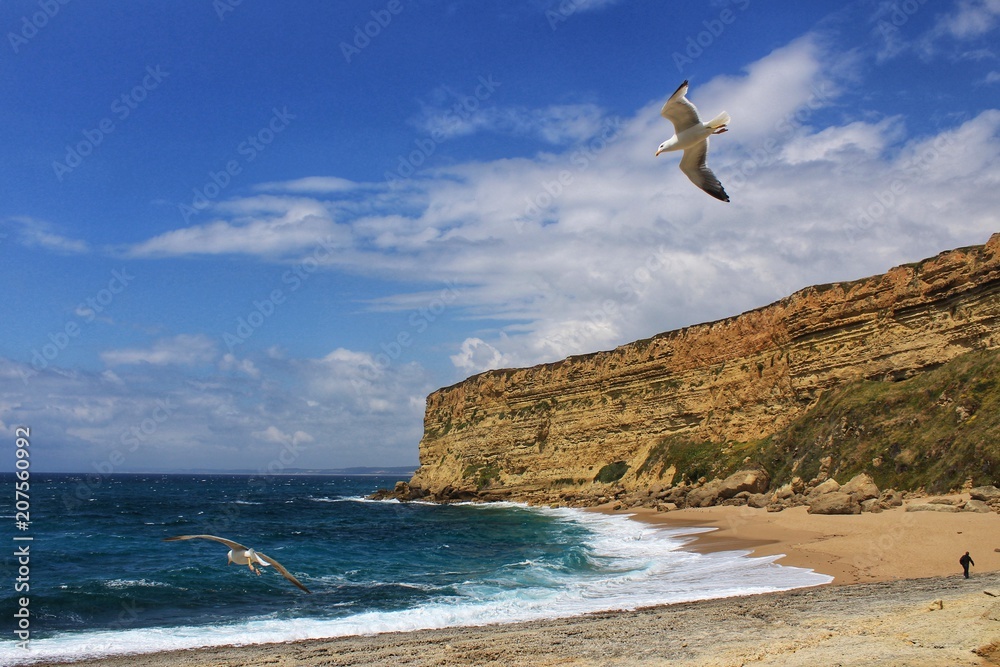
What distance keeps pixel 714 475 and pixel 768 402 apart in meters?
5.78

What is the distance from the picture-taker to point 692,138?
8992 millimetres

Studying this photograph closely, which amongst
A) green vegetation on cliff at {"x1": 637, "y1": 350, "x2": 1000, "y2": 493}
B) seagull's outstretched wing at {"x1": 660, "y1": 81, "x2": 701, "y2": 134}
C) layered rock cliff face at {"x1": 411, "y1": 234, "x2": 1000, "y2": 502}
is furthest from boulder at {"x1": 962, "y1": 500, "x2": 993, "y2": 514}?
seagull's outstretched wing at {"x1": 660, "y1": 81, "x2": 701, "y2": 134}

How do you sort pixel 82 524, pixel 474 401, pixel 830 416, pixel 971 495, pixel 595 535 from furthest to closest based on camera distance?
pixel 474 401
pixel 82 524
pixel 830 416
pixel 595 535
pixel 971 495

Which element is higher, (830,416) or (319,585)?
(830,416)

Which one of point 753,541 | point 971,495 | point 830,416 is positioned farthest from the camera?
point 830,416

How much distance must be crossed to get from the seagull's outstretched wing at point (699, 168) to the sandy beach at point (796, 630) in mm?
5648

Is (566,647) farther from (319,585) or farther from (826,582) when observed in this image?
(319,585)

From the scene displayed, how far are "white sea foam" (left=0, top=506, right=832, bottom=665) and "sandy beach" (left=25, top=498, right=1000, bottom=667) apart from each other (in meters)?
1.00

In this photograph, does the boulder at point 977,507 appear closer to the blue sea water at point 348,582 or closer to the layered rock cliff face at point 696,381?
the blue sea water at point 348,582

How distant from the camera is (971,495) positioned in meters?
20.8

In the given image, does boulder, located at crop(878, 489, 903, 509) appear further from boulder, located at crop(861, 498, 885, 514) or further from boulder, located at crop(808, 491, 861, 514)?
boulder, located at crop(808, 491, 861, 514)

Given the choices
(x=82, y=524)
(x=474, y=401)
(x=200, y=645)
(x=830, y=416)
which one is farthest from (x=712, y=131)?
(x=474, y=401)

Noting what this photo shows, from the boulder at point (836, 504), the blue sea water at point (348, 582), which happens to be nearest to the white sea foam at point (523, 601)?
the blue sea water at point (348, 582)

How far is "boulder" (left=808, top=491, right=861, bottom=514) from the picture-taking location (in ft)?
79.6
